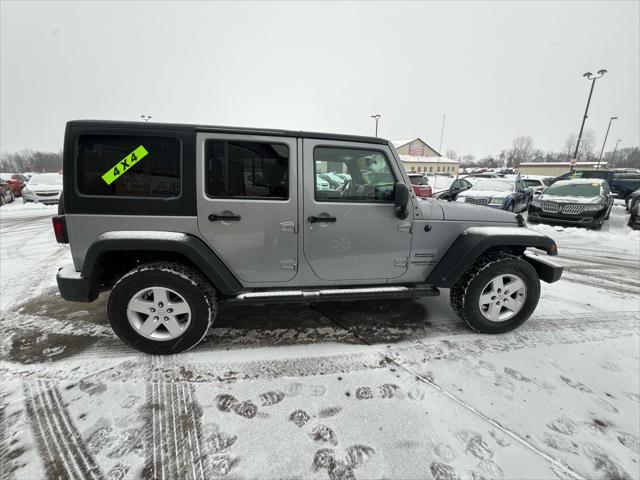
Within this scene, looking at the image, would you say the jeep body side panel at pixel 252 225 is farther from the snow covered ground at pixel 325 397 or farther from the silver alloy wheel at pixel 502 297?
the silver alloy wheel at pixel 502 297

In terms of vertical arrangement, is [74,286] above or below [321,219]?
below

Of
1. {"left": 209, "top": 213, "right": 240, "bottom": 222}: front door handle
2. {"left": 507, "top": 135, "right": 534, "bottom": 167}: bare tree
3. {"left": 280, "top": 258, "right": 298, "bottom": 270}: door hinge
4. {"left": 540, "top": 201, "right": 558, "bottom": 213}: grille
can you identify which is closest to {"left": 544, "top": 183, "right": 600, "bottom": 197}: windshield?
{"left": 540, "top": 201, "right": 558, "bottom": 213}: grille

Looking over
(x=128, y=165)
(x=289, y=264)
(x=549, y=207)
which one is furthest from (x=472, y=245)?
(x=549, y=207)

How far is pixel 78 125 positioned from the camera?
2.22m

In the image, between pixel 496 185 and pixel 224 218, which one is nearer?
pixel 224 218

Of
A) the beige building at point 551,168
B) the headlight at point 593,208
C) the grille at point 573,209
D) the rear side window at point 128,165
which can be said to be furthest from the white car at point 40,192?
the beige building at point 551,168

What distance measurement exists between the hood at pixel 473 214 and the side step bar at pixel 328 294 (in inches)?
29.6

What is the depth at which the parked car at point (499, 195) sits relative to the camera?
996cm

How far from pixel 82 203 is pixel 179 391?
5.44ft

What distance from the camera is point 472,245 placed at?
2.73 meters

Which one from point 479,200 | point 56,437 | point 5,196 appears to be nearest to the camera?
point 56,437

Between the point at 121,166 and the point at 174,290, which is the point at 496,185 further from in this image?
the point at 121,166

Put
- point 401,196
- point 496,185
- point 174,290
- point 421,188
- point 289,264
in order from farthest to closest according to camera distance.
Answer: point 421,188 < point 496,185 < point 289,264 < point 401,196 < point 174,290

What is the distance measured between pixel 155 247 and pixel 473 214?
2.96 m
